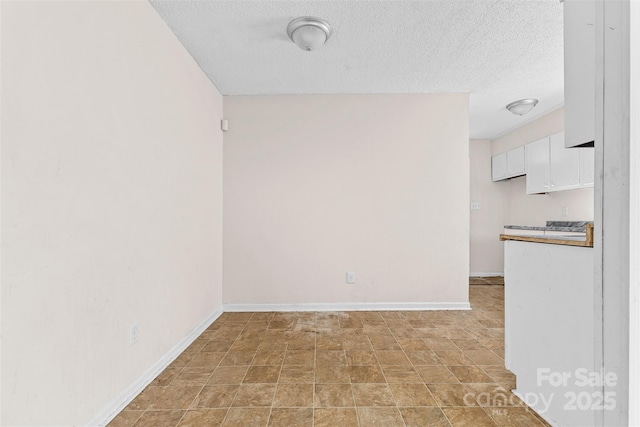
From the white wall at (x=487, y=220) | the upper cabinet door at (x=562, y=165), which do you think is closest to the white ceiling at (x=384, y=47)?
the upper cabinet door at (x=562, y=165)

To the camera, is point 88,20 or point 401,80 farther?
point 401,80

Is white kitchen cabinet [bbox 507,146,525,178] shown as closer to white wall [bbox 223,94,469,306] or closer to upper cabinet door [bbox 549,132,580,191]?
upper cabinet door [bbox 549,132,580,191]

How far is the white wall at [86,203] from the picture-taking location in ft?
3.56

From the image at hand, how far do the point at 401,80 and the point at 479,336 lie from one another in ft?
8.15

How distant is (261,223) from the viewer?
331 cm

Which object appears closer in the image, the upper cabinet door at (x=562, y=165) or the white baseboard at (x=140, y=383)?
the white baseboard at (x=140, y=383)

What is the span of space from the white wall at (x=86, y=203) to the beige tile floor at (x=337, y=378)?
317 mm

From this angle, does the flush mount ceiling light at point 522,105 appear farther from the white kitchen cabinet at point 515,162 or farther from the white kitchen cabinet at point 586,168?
the white kitchen cabinet at point 515,162

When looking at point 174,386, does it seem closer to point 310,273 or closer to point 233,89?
point 310,273

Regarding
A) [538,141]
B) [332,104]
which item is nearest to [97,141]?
[332,104]

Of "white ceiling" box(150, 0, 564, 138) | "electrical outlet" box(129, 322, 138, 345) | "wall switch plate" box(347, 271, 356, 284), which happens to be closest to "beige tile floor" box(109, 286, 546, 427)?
"electrical outlet" box(129, 322, 138, 345)

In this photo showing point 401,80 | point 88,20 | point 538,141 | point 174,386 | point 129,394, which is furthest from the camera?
point 538,141

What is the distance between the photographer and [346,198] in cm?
331

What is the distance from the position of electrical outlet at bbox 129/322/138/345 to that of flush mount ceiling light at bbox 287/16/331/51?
216 cm
